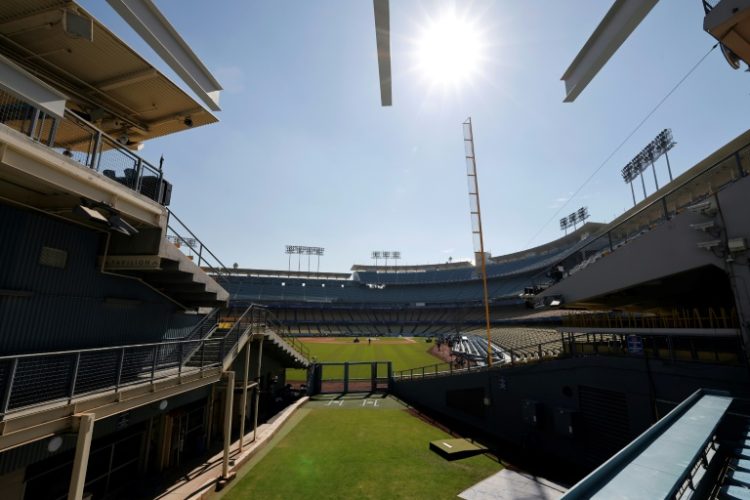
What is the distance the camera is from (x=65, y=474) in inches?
393

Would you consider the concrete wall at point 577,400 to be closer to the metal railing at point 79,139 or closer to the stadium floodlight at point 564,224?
the metal railing at point 79,139

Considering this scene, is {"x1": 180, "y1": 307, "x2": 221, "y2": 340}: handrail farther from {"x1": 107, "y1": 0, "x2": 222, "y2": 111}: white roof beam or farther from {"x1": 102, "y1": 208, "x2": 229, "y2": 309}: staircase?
{"x1": 107, "y1": 0, "x2": 222, "y2": 111}: white roof beam

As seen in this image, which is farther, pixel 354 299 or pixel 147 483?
pixel 354 299

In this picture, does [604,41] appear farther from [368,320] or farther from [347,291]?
[347,291]

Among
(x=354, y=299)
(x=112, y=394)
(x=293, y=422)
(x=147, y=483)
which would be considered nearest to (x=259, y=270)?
(x=354, y=299)

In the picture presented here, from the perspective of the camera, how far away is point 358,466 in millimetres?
13133

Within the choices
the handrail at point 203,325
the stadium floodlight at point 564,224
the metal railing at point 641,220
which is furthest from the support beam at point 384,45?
the stadium floodlight at point 564,224

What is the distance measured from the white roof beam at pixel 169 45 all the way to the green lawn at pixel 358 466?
1362cm

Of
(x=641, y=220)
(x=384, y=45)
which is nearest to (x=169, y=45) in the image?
(x=384, y=45)

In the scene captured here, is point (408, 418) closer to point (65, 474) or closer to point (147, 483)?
point (147, 483)

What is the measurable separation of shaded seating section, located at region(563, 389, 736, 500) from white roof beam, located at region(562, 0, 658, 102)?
956cm

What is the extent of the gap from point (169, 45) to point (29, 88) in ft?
14.9

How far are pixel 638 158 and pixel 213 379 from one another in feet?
217

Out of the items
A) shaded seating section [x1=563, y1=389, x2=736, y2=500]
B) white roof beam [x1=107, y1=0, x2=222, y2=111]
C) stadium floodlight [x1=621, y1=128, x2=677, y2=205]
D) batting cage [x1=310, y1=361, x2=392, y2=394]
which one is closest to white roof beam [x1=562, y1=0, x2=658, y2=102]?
shaded seating section [x1=563, y1=389, x2=736, y2=500]
